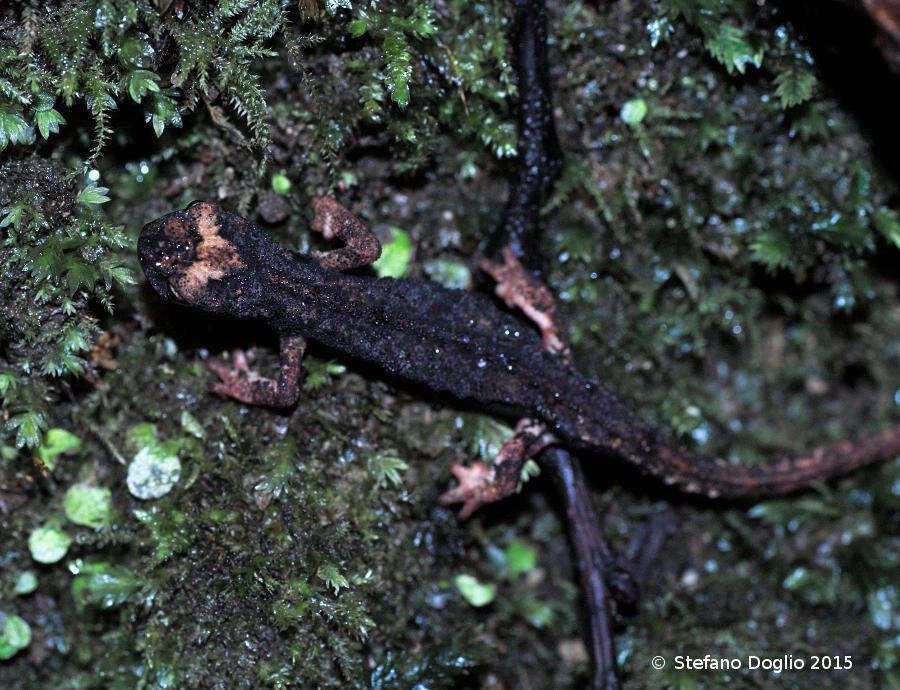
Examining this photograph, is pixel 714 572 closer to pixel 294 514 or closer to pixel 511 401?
pixel 511 401

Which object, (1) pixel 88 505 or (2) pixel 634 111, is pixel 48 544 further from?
(2) pixel 634 111

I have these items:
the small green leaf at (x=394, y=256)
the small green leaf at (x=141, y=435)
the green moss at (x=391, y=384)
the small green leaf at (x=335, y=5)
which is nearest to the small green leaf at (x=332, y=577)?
the green moss at (x=391, y=384)

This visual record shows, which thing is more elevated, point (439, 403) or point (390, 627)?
point (439, 403)

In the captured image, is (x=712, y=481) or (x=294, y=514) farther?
(x=712, y=481)

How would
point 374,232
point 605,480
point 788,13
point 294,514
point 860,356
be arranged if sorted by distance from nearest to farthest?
1. point 294,514
2. point 788,13
3. point 374,232
4. point 605,480
5. point 860,356

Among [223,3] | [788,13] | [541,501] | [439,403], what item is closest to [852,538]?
[541,501]

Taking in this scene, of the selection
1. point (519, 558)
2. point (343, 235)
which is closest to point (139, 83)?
point (343, 235)

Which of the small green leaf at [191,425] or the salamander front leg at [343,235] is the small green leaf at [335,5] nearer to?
the salamander front leg at [343,235]
